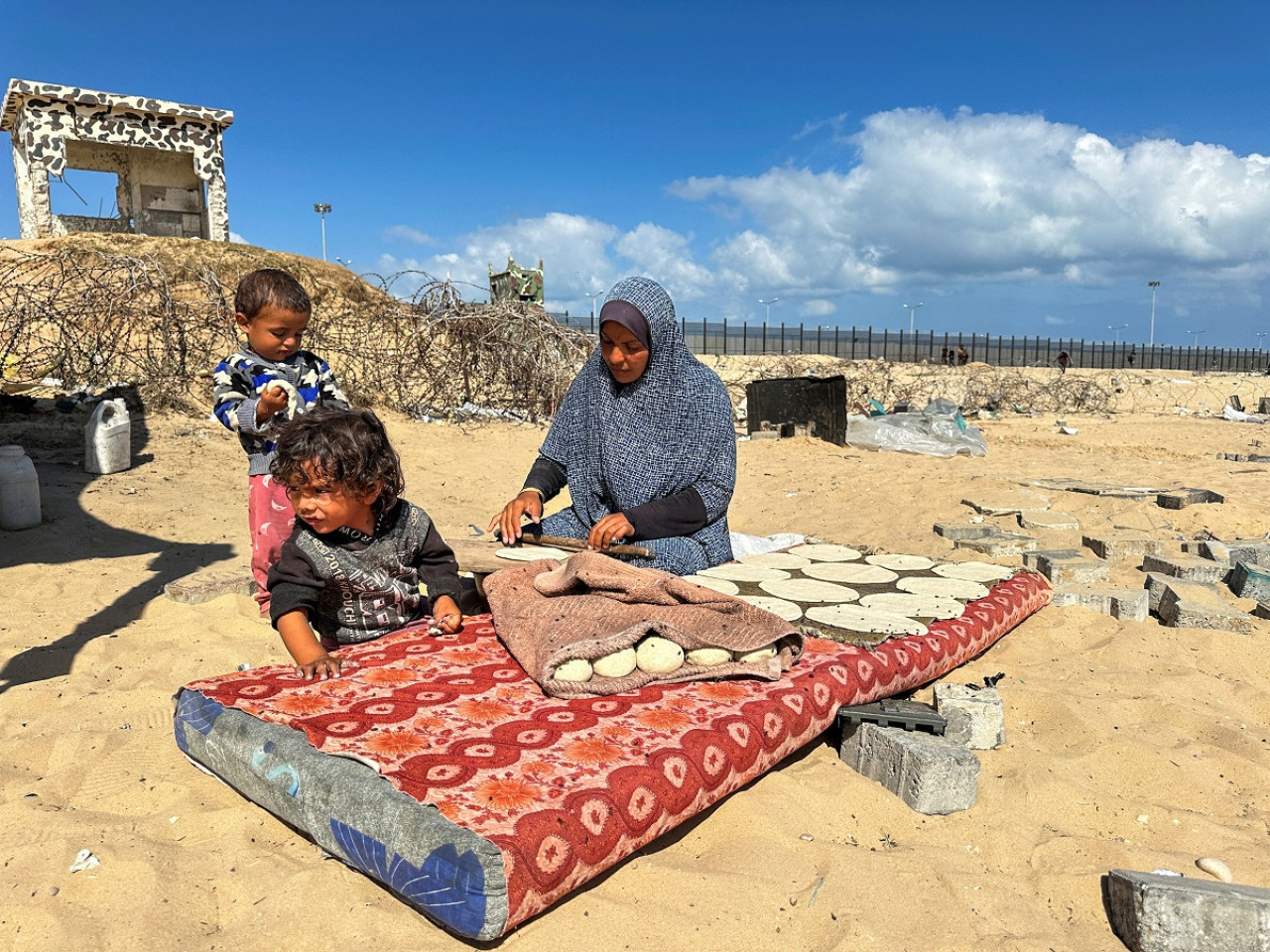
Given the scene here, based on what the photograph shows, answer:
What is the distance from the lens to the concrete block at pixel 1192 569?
436 cm

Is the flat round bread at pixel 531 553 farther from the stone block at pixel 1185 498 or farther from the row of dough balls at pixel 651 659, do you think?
the stone block at pixel 1185 498

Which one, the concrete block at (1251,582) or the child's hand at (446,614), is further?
the concrete block at (1251,582)

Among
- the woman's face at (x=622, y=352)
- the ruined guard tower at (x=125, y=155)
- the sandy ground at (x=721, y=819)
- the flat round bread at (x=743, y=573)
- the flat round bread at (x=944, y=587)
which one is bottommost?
the sandy ground at (x=721, y=819)

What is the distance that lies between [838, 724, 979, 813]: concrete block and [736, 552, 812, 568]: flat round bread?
58.0 inches

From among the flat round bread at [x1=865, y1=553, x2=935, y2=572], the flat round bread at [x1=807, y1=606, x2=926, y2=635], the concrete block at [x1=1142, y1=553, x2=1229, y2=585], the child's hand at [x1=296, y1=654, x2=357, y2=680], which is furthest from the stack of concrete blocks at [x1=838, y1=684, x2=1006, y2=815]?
the concrete block at [x1=1142, y1=553, x2=1229, y2=585]

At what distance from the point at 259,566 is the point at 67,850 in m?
1.63

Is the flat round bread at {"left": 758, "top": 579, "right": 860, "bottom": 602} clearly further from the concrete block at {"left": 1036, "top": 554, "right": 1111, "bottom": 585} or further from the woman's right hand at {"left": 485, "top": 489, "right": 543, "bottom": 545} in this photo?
the concrete block at {"left": 1036, "top": 554, "right": 1111, "bottom": 585}

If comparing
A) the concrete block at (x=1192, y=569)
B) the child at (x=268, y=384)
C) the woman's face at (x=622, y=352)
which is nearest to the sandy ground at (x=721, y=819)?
the child at (x=268, y=384)

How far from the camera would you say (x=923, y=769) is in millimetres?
2152

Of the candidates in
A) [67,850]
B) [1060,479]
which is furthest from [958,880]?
[1060,479]

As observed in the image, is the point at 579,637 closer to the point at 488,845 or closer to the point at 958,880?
the point at 488,845

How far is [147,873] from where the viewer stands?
5.81 feet

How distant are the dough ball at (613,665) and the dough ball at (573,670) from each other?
0.04m

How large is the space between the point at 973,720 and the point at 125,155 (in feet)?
64.2
